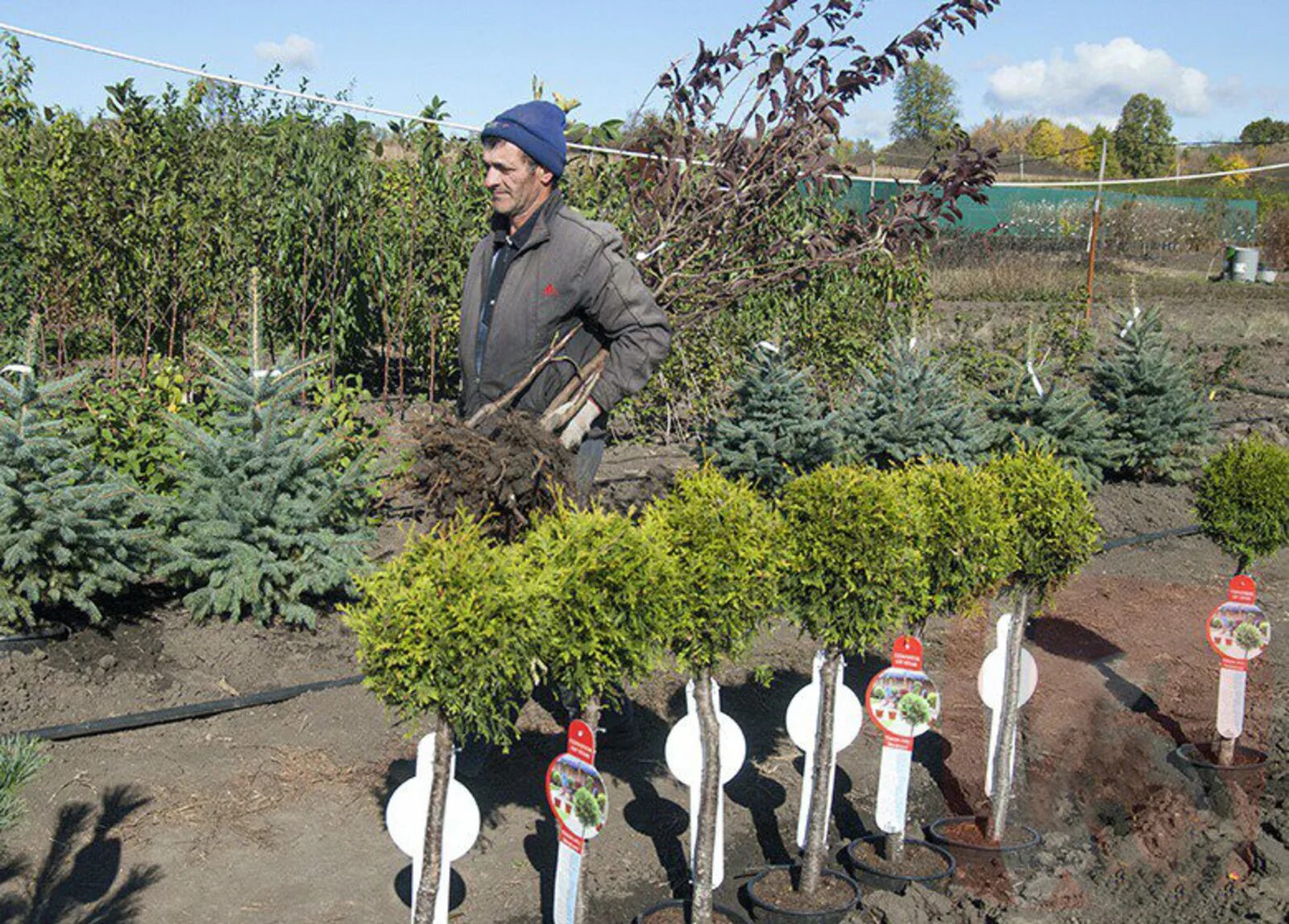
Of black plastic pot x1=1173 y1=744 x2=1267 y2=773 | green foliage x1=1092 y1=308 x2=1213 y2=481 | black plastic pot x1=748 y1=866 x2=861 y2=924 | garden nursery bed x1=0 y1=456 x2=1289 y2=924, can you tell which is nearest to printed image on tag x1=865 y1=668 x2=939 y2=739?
garden nursery bed x1=0 y1=456 x2=1289 y2=924

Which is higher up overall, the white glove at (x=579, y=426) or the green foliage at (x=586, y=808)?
the white glove at (x=579, y=426)

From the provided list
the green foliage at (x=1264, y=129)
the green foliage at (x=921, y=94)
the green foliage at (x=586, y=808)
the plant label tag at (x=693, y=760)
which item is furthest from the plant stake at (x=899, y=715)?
the green foliage at (x=1264, y=129)

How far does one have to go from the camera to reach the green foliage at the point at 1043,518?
14.1 ft

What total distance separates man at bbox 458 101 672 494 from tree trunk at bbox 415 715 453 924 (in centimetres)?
108

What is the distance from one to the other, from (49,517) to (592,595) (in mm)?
2645

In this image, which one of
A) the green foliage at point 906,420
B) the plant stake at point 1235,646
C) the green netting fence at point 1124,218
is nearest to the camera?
the plant stake at point 1235,646

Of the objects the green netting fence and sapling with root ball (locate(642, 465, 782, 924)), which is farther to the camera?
the green netting fence

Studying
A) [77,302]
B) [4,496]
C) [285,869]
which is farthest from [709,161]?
[77,302]

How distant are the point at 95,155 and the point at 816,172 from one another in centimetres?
404

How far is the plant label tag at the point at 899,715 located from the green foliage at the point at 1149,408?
6.33 metres

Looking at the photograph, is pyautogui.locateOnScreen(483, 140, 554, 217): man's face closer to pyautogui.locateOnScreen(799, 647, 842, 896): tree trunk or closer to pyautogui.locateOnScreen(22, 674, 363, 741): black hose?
pyautogui.locateOnScreen(799, 647, 842, 896): tree trunk

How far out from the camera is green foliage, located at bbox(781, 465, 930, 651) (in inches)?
144

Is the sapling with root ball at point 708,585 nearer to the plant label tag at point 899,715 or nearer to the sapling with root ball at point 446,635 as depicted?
the sapling with root ball at point 446,635

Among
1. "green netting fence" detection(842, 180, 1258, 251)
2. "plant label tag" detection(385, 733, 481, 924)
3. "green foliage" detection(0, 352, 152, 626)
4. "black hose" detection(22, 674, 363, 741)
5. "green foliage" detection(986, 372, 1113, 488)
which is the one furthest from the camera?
"green netting fence" detection(842, 180, 1258, 251)
